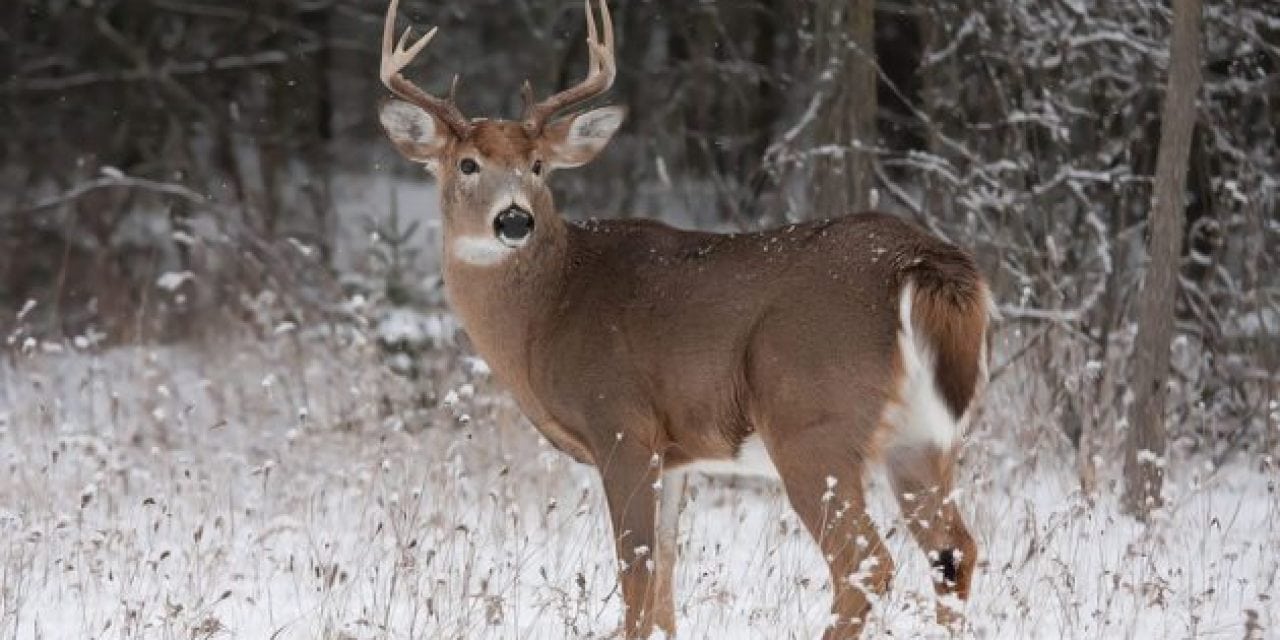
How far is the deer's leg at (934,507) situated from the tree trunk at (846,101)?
2.66m

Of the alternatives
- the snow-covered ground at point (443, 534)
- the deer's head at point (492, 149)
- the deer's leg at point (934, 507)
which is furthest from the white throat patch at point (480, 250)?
the deer's leg at point (934, 507)

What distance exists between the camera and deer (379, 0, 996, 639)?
17.9ft

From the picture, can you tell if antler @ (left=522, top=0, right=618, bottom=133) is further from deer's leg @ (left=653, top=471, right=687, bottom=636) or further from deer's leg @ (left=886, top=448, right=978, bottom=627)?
deer's leg @ (left=886, top=448, right=978, bottom=627)

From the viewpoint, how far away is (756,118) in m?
15.2

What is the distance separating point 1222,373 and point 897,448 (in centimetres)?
370

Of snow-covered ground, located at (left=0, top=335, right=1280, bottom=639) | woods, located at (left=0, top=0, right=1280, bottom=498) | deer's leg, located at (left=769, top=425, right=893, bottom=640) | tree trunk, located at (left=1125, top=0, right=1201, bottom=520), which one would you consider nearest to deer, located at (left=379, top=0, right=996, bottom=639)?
deer's leg, located at (left=769, top=425, right=893, bottom=640)

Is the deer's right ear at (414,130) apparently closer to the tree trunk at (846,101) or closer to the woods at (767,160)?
the woods at (767,160)

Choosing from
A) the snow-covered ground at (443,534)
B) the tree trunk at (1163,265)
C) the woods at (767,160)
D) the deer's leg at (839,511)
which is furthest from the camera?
the woods at (767,160)

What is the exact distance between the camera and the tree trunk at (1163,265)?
23.3 feet

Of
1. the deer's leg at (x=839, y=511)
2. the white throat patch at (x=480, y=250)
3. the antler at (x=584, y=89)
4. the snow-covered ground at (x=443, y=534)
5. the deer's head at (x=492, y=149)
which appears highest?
the antler at (x=584, y=89)

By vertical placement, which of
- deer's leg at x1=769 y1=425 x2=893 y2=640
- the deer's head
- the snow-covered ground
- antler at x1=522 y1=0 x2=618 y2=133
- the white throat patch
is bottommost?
the snow-covered ground

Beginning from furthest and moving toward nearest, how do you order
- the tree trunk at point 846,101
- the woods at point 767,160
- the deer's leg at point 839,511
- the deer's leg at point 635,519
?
1. the woods at point 767,160
2. the tree trunk at point 846,101
3. the deer's leg at point 635,519
4. the deer's leg at point 839,511

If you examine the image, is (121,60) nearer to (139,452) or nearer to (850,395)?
(139,452)

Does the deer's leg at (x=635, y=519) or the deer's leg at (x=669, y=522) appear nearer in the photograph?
the deer's leg at (x=635, y=519)
